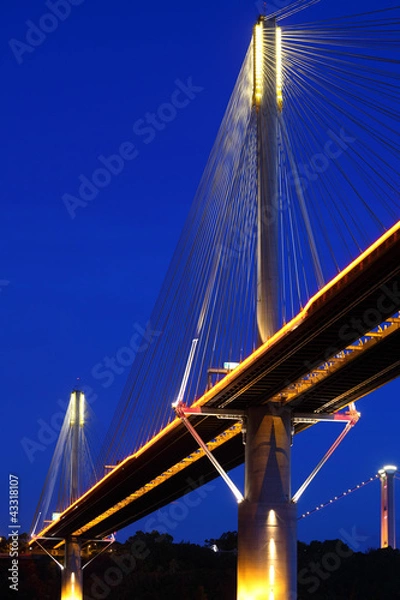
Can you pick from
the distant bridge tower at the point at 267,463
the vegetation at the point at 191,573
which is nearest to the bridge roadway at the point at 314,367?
the distant bridge tower at the point at 267,463

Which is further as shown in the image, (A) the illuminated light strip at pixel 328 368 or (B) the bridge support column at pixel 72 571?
(B) the bridge support column at pixel 72 571

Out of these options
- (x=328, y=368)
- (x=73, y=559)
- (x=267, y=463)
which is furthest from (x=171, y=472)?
(x=73, y=559)

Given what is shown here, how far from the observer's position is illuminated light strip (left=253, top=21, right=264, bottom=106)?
37188mm

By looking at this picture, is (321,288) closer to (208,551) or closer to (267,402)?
(267,402)

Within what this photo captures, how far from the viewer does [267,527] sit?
119ft

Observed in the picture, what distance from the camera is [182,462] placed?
4981 centimetres

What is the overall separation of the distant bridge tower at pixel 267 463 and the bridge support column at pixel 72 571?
162 ft

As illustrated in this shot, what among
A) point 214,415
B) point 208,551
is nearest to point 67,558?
point 208,551

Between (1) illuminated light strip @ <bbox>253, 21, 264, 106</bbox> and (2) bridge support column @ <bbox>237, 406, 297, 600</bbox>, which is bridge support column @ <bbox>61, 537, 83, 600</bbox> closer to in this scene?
(2) bridge support column @ <bbox>237, 406, 297, 600</bbox>

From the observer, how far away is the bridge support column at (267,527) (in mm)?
36156

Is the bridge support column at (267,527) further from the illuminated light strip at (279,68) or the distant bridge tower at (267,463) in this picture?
the illuminated light strip at (279,68)

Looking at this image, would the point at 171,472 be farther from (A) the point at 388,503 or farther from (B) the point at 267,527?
(A) the point at 388,503

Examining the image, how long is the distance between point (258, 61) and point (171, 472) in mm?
20885

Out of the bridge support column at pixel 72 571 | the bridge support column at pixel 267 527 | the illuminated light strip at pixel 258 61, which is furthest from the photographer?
the bridge support column at pixel 72 571
